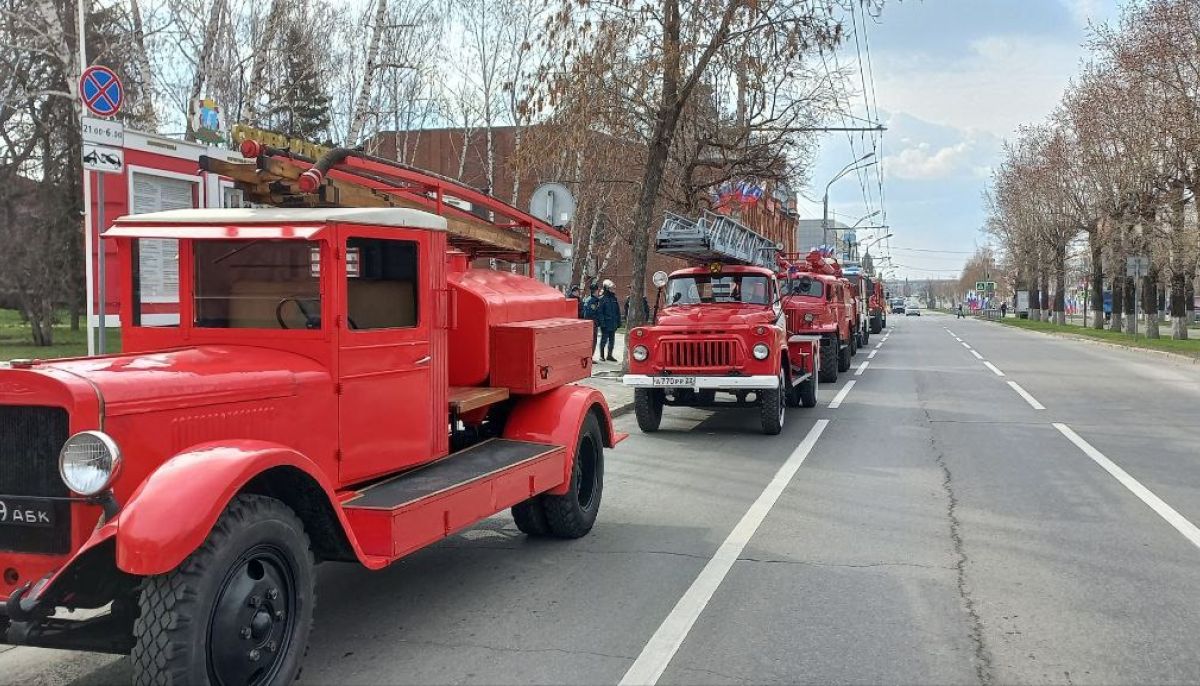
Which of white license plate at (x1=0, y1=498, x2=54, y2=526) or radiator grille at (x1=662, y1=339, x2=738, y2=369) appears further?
radiator grille at (x1=662, y1=339, x2=738, y2=369)

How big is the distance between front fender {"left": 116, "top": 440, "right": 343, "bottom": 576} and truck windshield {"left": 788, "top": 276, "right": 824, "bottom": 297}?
1739 centimetres

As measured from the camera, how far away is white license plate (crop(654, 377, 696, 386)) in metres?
12.2

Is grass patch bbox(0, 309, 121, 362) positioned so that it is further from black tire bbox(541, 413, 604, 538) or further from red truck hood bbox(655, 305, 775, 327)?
black tire bbox(541, 413, 604, 538)

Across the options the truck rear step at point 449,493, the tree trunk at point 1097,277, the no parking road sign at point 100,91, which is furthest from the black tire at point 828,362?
the tree trunk at point 1097,277

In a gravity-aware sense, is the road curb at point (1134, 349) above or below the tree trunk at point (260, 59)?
below

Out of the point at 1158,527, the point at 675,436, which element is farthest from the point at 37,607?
the point at 675,436

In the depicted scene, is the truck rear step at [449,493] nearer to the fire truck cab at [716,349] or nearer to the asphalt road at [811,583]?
the asphalt road at [811,583]

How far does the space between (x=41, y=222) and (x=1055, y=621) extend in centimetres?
2964

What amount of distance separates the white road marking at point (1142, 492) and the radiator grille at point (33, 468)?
7.02 metres

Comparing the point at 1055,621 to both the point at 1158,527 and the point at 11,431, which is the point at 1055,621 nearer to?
the point at 1158,527

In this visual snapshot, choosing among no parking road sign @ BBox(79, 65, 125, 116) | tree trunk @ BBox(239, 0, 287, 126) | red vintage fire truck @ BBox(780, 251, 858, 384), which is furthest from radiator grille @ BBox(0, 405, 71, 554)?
tree trunk @ BBox(239, 0, 287, 126)

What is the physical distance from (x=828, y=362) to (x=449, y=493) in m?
15.7

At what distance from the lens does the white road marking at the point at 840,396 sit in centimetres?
1569

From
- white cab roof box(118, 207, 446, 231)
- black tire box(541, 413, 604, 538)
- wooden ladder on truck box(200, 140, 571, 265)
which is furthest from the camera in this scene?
black tire box(541, 413, 604, 538)
